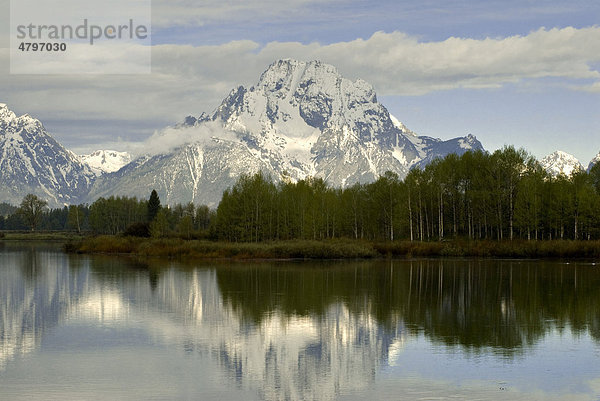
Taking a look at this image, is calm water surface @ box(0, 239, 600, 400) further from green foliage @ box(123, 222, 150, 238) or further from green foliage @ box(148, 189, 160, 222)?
green foliage @ box(148, 189, 160, 222)

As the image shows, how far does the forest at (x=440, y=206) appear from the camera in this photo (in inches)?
3971

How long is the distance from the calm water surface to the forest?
133 ft

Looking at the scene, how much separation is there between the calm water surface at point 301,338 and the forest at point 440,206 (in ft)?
133

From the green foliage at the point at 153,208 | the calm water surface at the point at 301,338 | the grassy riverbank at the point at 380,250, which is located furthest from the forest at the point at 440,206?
the calm water surface at the point at 301,338

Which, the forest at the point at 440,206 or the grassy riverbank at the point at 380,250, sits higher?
the forest at the point at 440,206

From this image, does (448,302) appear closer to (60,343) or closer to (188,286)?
(188,286)

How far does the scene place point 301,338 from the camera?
33.2 metres

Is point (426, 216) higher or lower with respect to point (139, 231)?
higher

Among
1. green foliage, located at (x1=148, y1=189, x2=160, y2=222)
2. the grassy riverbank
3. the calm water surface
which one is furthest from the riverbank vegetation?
the calm water surface

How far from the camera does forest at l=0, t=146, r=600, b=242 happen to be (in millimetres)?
100875

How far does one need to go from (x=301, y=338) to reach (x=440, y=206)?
7527cm

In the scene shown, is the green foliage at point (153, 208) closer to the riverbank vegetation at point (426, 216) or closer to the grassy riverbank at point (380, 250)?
the riverbank vegetation at point (426, 216)

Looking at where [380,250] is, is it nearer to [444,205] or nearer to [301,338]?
[444,205]

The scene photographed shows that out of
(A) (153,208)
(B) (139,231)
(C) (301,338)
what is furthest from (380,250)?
(A) (153,208)
